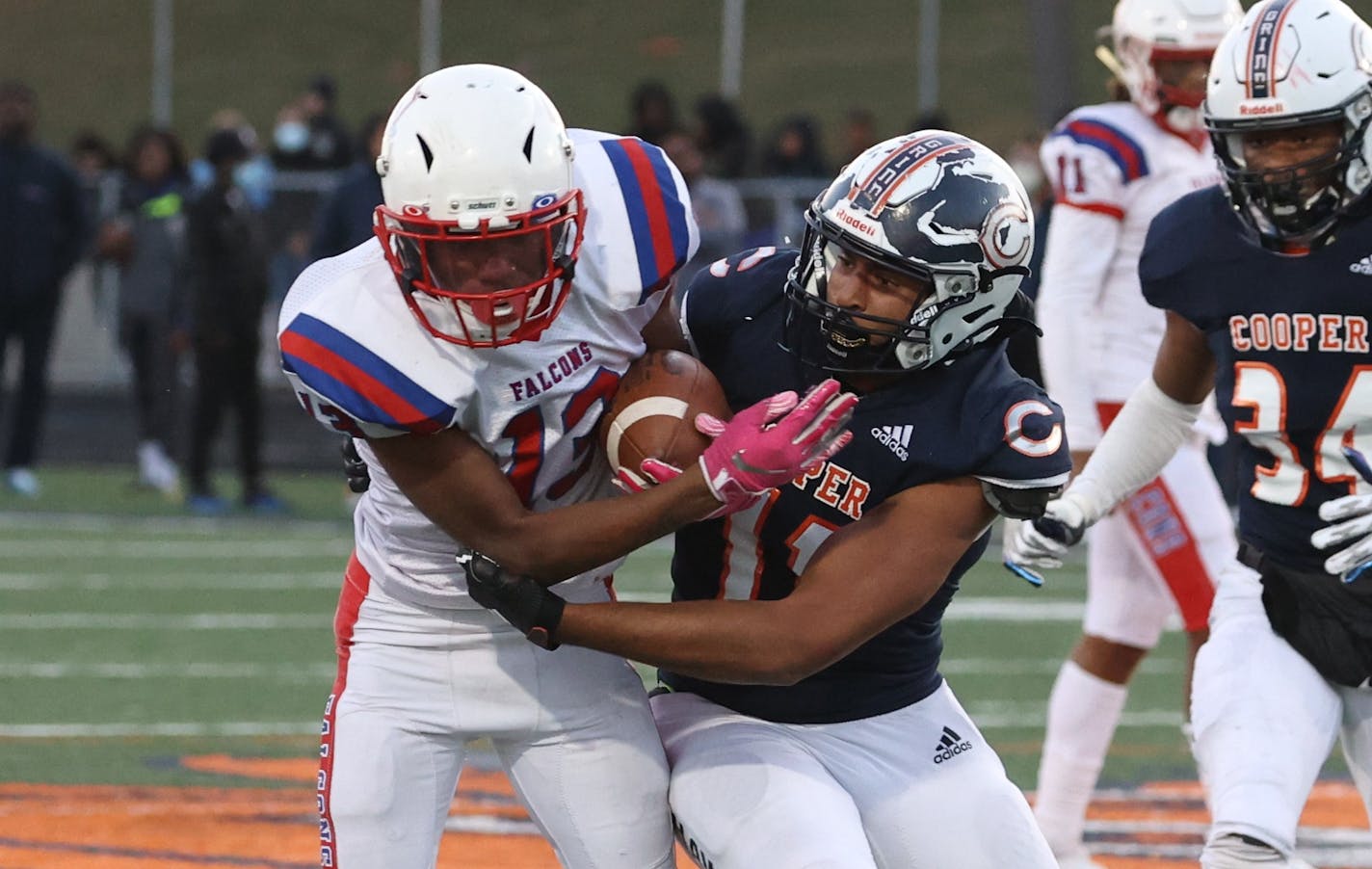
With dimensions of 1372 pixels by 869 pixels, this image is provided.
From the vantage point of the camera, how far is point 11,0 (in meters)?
25.8

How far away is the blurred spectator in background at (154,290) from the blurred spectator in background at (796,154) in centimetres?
444

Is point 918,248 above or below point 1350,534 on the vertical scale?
above

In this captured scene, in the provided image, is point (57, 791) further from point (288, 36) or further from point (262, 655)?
point (288, 36)

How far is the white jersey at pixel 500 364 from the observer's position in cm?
314

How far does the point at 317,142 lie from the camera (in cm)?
1541

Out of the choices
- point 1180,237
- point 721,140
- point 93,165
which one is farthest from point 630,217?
point 93,165

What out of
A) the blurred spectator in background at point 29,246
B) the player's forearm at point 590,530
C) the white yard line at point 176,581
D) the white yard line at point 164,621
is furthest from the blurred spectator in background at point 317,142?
the player's forearm at point 590,530

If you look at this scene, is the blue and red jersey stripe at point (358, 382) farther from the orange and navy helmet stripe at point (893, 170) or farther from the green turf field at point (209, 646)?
the green turf field at point (209, 646)

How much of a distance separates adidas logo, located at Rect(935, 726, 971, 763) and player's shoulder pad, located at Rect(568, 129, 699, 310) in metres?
0.89

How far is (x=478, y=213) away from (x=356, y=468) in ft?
2.31

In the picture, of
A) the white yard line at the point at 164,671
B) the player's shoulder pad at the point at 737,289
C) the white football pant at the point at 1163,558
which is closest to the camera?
the player's shoulder pad at the point at 737,289

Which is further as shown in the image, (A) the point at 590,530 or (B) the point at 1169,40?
→ (B) the point at 1169,40

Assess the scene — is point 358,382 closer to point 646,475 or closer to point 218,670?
point 646,475

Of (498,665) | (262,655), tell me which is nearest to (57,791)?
(262,655)
